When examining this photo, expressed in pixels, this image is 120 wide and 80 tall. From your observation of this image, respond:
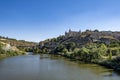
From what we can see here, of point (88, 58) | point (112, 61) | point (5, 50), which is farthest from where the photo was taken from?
point (5, 50)

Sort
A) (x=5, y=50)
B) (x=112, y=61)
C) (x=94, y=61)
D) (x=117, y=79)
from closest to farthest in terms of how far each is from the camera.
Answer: (x=117, y=79) < (x=112, y=61) < (x=94, y=61) < (x=5, y=50)

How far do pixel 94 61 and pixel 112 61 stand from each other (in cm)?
881

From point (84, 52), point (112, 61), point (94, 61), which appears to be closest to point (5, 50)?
point (84, 52)

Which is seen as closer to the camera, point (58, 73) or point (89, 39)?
point (58, 73)

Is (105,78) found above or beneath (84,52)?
beneath

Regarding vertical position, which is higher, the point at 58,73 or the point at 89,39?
the point at 89,39

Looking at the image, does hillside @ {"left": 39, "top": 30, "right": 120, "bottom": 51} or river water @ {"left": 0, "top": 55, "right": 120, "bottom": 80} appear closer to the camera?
river water @ {"left": 0, "top": 55, "right": 120, "bottom": 80}

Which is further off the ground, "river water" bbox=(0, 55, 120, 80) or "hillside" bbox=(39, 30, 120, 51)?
"hillside" bbox=(39, 30, 120, 51)

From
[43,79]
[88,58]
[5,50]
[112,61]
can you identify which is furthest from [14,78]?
[5,50]

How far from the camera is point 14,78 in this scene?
3350 cm

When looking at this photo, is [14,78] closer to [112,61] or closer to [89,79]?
[89,79]

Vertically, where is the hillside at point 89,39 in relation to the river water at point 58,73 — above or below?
above

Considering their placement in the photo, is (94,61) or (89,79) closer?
(89,79)

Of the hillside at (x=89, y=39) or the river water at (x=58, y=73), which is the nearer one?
the river water at (x=58, y=73)
